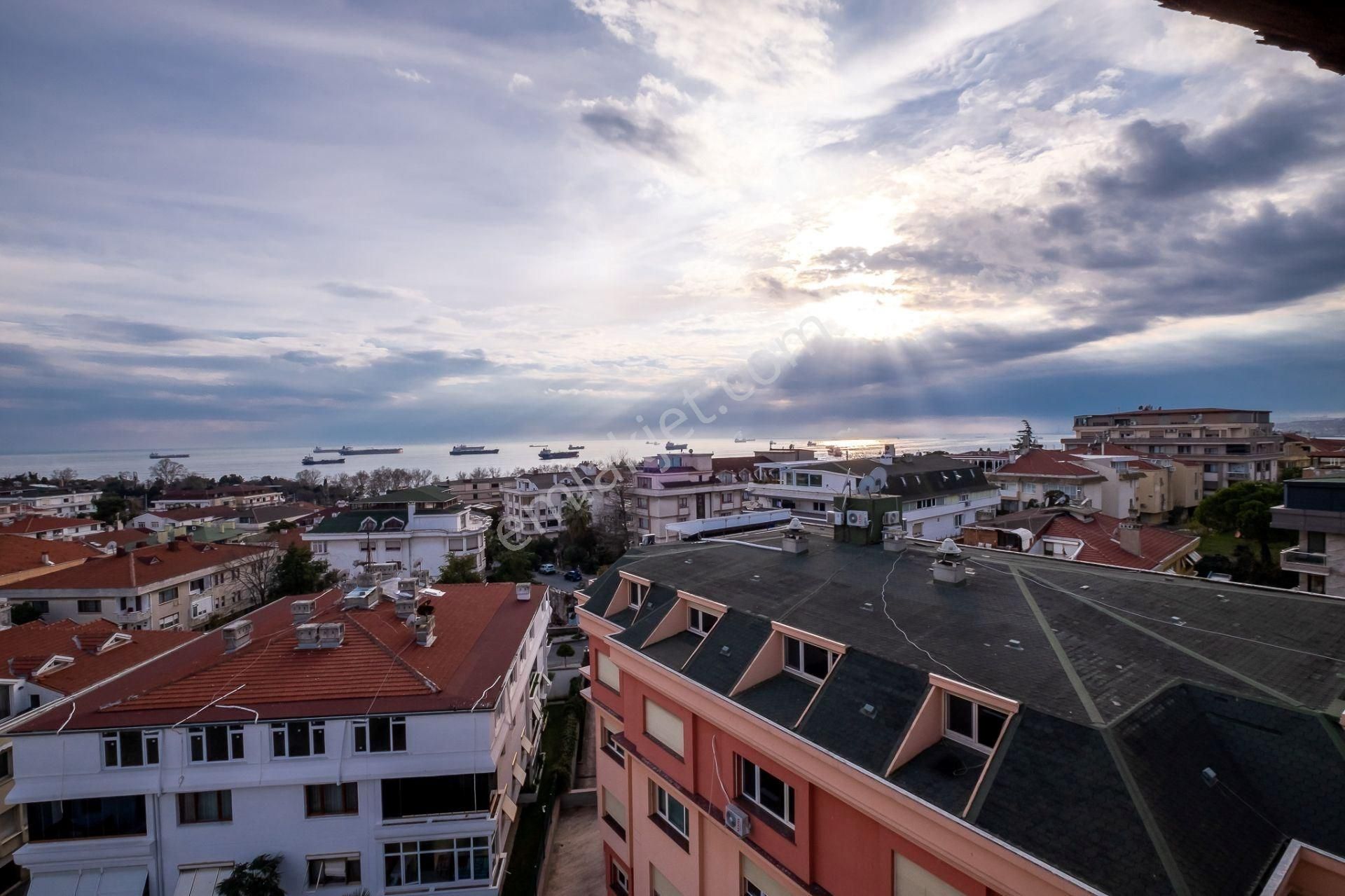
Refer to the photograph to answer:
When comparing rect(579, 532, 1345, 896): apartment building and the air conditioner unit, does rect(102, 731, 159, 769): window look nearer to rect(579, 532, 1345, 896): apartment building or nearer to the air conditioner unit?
rect(579, 532, 1345, 896): apartment building

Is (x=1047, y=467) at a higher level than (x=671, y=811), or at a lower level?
higher

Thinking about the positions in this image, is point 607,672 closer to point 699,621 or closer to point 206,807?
point 699,621

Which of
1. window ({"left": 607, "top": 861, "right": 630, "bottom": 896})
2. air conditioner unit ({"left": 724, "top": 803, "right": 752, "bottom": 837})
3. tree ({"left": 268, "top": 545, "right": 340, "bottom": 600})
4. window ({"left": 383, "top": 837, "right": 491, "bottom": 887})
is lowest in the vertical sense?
window ({"left": 607, "top": 861, "right": 630, "bottom": 896})

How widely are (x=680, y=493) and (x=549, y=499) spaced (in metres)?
15.5

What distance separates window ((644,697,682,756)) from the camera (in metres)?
9.77

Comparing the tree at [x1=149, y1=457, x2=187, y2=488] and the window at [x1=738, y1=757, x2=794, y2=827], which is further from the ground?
the tree at [x1=149, y1=457, x2=187, y2=488]

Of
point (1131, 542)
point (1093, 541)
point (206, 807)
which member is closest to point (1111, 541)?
point (1093, 541)

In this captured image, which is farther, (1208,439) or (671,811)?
(1208,439)

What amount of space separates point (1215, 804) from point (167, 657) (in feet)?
67.6

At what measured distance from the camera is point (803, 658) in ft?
27.3

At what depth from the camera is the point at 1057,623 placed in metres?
7.38

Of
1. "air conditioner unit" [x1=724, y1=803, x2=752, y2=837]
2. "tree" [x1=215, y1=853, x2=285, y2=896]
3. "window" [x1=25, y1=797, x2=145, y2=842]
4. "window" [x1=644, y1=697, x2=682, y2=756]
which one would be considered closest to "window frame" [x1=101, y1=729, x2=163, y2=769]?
"window" [x1=25, y1=797, x2=145, y2=842]

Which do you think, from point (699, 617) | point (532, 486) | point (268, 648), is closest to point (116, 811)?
point (268, 648)

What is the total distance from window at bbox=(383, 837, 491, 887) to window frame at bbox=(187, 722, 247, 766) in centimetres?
355
